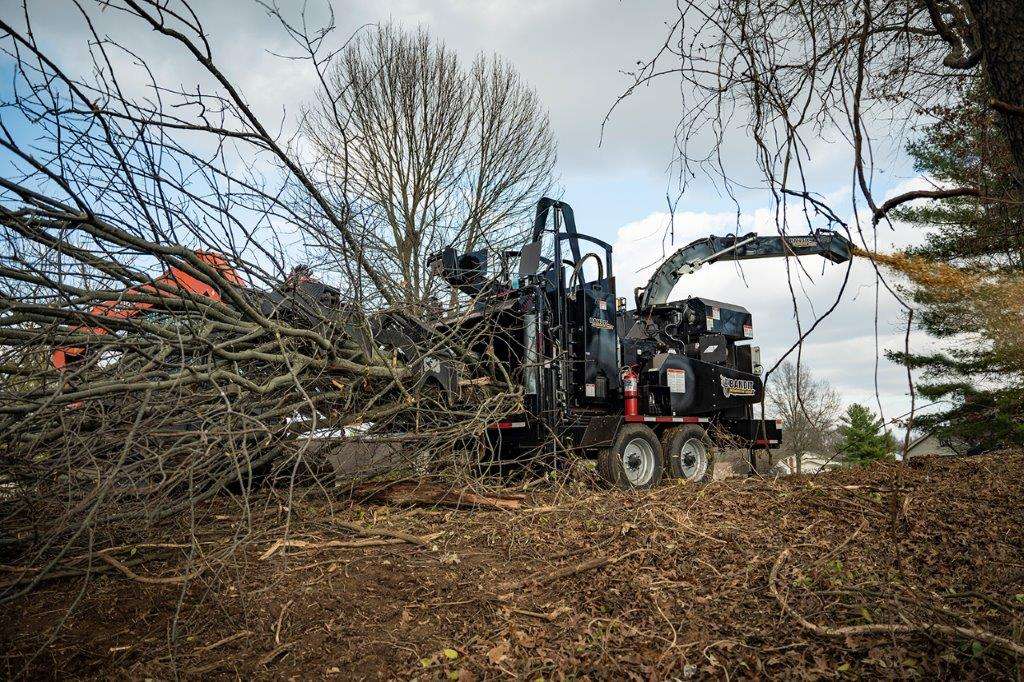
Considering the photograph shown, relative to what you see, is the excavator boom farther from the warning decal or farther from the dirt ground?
the dirt ground

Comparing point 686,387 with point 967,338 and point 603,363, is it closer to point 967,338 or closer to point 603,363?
point 603,363

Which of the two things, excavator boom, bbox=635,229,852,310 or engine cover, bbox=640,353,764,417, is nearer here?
engine cover, bbox=640,353,764,417

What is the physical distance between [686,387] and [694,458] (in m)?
1.01

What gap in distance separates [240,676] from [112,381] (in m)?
2.00

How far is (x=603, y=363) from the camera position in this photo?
9156 millimetres

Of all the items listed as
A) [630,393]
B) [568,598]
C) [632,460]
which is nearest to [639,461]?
[632,460]

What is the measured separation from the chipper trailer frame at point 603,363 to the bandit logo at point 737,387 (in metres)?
0.02

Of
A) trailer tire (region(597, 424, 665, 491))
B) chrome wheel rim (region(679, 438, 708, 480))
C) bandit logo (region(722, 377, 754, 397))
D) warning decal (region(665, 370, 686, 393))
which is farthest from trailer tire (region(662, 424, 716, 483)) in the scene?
bandit logo (region(722, 377, 754, 397))

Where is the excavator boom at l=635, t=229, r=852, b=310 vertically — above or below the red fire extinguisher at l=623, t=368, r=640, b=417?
above

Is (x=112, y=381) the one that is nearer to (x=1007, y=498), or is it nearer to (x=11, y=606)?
(x=11, y=606)

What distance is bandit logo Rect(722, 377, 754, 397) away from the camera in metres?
11.0

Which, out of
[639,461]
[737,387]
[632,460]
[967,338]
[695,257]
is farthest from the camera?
[967,338]

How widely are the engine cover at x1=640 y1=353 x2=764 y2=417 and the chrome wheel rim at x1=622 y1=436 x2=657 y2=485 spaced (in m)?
0.69

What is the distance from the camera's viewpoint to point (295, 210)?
18.2ft
